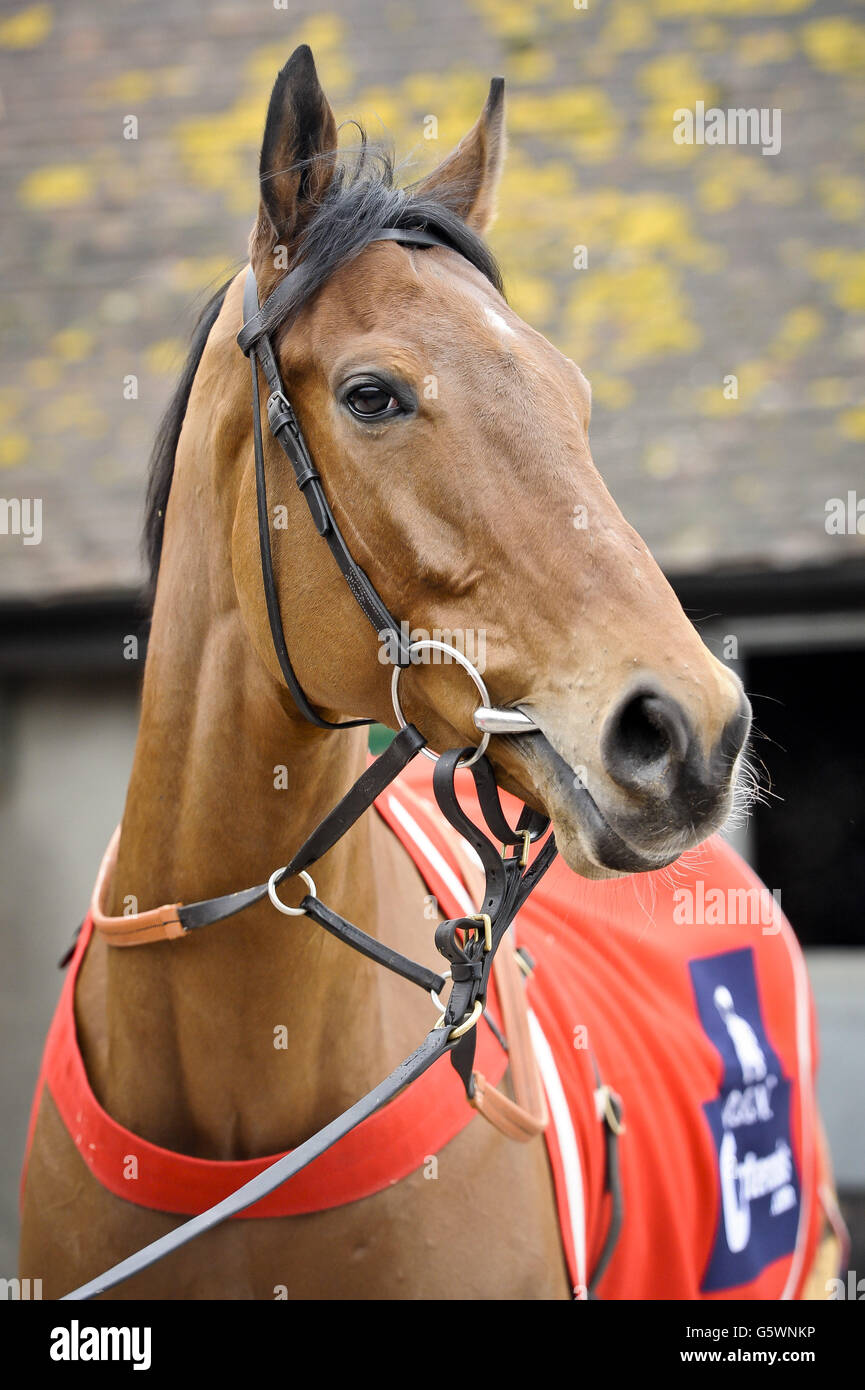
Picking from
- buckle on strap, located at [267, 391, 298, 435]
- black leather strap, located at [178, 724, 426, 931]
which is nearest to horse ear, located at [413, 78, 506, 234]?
buckle on strap, located at [267, 391, 298, 435]

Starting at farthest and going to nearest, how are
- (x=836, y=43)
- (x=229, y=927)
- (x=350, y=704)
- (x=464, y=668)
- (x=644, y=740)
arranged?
(x=836, y=43), (x=229, y=927), (x=350, y=704), (x=464, y=668), (x=644, y=740)

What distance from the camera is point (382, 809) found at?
230cm

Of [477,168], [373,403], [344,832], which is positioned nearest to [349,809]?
[344,832]

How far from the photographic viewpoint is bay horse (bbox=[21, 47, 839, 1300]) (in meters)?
1.46

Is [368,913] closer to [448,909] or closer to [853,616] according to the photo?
[448,909]

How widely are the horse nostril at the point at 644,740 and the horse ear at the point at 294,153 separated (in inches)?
40.4

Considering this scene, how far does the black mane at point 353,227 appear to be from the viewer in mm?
1744

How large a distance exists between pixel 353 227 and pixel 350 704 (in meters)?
0.78

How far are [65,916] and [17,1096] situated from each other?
0.97 m

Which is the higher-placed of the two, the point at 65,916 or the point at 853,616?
the point at 853,616

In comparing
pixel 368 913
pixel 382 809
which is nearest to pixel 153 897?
pixel 368 913

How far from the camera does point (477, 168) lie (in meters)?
2.14

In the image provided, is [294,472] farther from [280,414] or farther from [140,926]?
[140,926]
